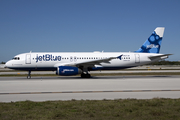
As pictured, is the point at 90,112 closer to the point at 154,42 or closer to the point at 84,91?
the point at 84,91

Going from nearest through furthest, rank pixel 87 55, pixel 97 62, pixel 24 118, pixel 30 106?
pixel 24 118 < pixel 30 106 < pixel 97 62 < pixel 87 55

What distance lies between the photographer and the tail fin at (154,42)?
2912 centimetres

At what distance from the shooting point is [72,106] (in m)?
7.98

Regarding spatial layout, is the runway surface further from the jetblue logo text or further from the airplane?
the jetblue logo text

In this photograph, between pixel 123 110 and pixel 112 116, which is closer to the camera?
pixel 112 116

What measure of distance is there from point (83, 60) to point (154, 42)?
11045 mm

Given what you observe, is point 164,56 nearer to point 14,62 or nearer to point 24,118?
point 14,62

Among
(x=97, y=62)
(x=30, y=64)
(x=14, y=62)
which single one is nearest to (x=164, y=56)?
(x=97, y=62)

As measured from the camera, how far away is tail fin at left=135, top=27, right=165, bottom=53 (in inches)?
1147

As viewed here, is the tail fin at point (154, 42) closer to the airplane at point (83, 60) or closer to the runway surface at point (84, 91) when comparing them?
the airplane at point (83, 60)

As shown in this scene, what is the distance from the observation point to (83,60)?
26812 millimetres

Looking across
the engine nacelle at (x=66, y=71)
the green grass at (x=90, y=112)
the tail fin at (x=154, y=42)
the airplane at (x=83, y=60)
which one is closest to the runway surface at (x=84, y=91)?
the green grass at (x=90, y=112)

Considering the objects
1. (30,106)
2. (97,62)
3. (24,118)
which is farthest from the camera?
(97,62)

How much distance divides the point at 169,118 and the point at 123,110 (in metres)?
→ 1.64
